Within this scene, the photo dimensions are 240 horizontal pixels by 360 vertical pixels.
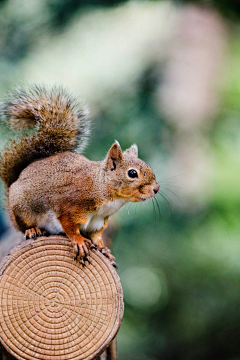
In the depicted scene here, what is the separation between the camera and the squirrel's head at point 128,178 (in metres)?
1.36

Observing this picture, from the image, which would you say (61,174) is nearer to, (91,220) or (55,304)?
(91,220)

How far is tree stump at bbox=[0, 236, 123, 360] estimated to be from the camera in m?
1.15

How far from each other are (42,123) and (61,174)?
0.27m

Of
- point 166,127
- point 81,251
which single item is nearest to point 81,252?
point 81,251

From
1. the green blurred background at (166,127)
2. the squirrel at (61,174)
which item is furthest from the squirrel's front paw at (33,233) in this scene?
the green blurred background at (166,127)

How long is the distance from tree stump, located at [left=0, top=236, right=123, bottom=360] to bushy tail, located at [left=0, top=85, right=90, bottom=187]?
47 cm

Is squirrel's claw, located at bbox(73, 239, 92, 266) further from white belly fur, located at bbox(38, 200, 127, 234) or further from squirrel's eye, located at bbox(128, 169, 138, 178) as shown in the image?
squirrel's eye, located at bbox(128, 169, 138, 178)

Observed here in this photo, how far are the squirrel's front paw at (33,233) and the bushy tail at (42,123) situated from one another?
351mm

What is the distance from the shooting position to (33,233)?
139cm

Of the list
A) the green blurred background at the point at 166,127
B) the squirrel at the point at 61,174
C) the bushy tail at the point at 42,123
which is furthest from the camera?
the green blurred background at the point at 166,127

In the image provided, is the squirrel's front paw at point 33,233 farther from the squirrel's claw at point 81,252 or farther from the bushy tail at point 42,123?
the bushy tail at point 42,123

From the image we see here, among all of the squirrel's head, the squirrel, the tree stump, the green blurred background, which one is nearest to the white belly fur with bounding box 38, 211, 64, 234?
the squirrel

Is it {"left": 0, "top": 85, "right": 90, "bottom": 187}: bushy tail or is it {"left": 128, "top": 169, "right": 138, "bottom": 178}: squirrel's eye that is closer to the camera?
{"left": 128, "top": 169, "right": 138, "bottom": 178}: squirrel's eye

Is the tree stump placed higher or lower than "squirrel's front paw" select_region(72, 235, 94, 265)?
lower
